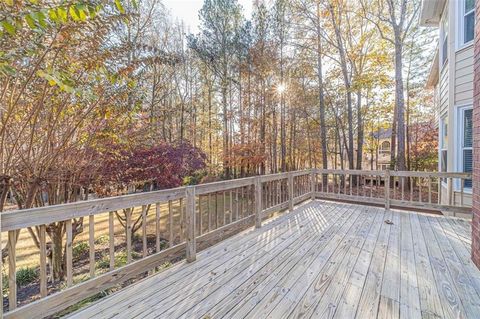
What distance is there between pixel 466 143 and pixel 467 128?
283 millimetres

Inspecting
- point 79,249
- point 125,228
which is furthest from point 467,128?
point 79,249

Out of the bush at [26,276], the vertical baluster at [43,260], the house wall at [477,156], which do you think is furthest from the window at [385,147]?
the vertical baluster at [43,260]

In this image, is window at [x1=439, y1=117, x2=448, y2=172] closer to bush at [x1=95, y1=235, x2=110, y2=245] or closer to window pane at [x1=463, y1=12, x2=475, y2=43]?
window pane at [x1=463, y1=12, x2=475, y2=43]

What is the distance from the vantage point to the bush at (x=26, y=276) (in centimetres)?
370

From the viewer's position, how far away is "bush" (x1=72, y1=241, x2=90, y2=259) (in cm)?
471

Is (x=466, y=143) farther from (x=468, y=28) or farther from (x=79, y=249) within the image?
(x=79, y=249)

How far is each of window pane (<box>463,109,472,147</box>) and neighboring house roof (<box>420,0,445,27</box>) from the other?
3012mm

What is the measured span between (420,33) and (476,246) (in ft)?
38.5

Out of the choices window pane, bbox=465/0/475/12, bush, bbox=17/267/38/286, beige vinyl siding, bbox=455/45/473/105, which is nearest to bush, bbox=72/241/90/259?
bush, bbox=17/267/38/286

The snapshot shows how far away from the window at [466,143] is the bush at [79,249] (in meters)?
7.75

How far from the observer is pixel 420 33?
10.6 meters

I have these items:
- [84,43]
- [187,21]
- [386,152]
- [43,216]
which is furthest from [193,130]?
[386,152]

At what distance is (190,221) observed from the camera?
2.87m

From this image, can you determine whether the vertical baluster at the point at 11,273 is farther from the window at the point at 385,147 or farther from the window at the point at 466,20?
the window at the point at 385,147
